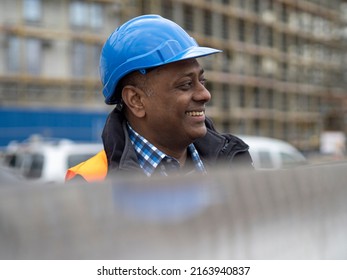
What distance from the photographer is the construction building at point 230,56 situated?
3175cm

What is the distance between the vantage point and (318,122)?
188ft

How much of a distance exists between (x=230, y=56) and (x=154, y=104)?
44243 millimetres

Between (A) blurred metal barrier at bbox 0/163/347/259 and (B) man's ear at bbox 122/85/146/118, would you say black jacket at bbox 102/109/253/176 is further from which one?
(A) blurred metal barrier at bbox 0/163/347/259

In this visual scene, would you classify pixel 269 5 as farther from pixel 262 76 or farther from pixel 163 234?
pixel 163 234

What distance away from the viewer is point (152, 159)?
1.89 m

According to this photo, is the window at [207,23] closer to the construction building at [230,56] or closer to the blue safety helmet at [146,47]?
the construction building at [230,56]

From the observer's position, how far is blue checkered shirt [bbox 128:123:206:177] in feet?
6.17

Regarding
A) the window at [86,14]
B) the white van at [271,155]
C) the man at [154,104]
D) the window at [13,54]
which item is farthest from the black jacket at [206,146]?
the window at [86,14]

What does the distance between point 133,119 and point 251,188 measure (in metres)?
0.57

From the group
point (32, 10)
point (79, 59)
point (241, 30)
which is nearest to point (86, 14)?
point (79, 59)

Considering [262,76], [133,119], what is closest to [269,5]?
[262,76]

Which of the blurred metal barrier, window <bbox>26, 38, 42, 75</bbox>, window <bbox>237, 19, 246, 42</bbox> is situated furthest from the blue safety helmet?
window <bbox>237, 19, 246, 42</bbox>

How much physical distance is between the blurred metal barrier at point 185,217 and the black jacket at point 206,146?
27cm

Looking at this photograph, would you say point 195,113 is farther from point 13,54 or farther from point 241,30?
point 241,30
